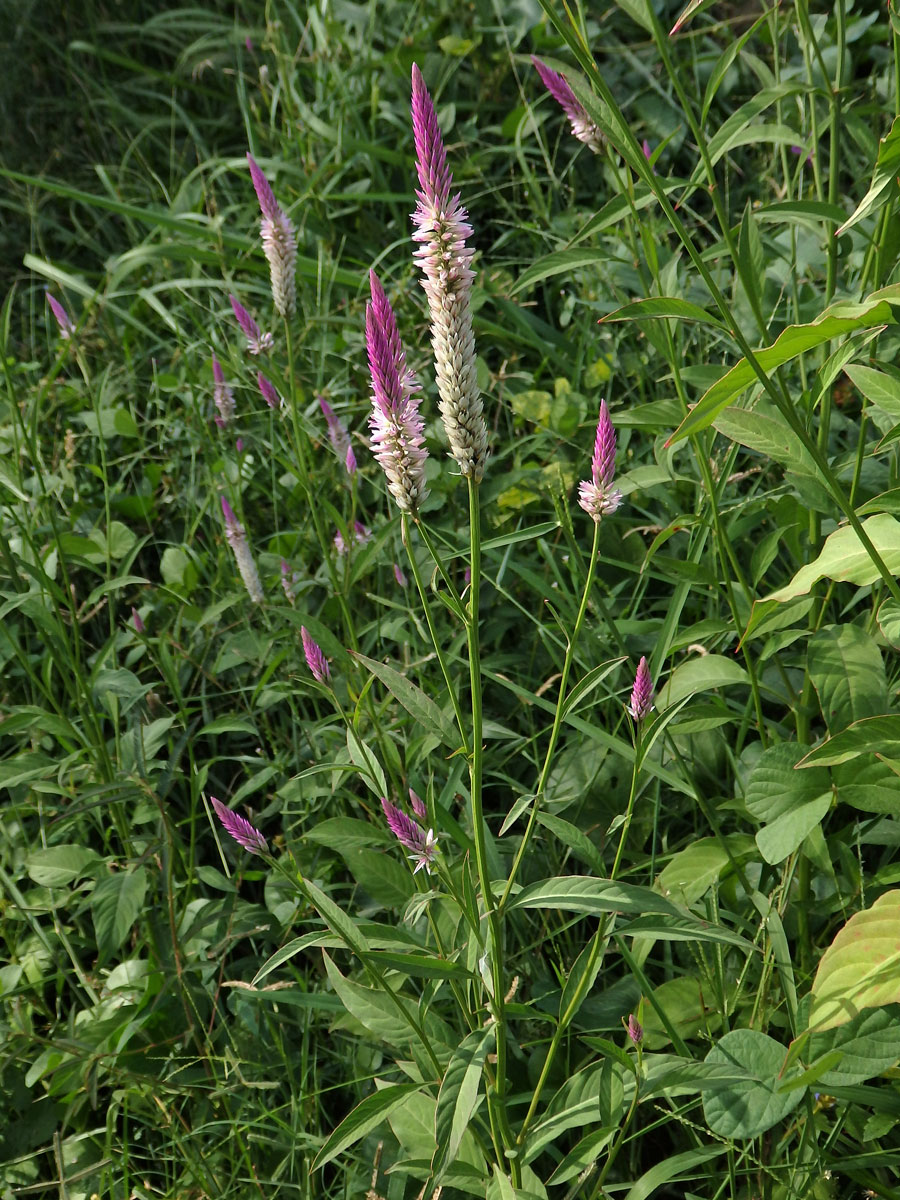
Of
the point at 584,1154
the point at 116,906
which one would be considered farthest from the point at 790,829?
the point at 116,906

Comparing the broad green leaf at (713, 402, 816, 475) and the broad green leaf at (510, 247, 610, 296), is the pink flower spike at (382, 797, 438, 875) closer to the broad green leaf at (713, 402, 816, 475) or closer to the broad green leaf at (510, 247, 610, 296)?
the broad green leaf at (713, 402, 816, 475)

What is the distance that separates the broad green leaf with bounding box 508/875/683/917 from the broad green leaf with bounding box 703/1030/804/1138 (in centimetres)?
22

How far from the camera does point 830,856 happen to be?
1380 mm

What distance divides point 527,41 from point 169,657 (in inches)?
85.9

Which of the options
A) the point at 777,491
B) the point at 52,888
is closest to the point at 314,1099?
the point at 52,888

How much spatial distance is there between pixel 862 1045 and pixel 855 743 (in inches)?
12.1

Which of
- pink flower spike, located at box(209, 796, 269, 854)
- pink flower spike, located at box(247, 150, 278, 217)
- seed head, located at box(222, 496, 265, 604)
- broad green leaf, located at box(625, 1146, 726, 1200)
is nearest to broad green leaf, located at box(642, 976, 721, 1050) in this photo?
broad green leaf, located at box(625, 1146, 726, 1200)

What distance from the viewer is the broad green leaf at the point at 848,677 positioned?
4.22 feet

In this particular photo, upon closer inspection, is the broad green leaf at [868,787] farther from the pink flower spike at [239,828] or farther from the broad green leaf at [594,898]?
the pink flower spike at [239,828]

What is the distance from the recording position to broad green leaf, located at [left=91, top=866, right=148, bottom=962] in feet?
4.94

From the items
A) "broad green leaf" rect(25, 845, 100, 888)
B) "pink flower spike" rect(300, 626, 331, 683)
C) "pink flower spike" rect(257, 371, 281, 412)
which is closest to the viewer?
"pink flower spike" rect(300, 626, 331, 683)

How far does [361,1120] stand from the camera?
1025 mm

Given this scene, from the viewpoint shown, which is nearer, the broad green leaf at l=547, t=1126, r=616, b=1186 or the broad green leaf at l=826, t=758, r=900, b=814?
the broad green leaf at l=547, t=1126, r=616, b=1186

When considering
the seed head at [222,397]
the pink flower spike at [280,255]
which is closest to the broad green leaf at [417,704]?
the pink flower spike at [280,255]
